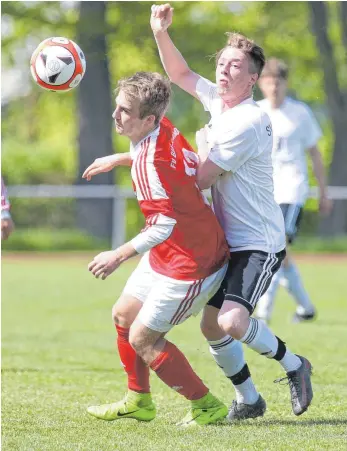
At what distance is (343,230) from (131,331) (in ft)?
75.5

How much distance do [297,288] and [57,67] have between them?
16.7ft

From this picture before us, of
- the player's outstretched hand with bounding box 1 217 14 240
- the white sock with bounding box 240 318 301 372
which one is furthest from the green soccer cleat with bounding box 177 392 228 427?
the player's outstretched hand with bounding box 1 217 14 240

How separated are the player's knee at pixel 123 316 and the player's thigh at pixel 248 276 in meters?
0.54

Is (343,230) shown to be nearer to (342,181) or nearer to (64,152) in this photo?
(342,181)

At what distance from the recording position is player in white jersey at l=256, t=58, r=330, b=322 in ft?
32.6

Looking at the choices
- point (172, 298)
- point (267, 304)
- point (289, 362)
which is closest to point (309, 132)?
point (267, 304)

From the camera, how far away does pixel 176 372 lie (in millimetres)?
5715

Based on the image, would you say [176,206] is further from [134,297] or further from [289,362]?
[289,362]

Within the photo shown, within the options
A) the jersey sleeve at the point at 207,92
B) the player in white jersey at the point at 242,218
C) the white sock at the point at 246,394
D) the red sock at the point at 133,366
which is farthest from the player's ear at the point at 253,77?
the white sock at the point at 246,394

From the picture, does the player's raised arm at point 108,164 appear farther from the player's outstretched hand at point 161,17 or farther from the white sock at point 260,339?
the white sock at point 260,339

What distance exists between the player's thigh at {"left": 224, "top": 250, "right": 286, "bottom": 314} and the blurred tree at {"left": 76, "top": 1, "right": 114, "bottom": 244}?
2201 centimetres

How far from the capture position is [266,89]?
999 centimetres

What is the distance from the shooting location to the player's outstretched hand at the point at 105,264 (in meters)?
5.28

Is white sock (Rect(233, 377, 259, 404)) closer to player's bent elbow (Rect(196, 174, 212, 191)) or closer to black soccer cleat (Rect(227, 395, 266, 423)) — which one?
black soccer cleat (Rect(227, 395, 266, 423))
